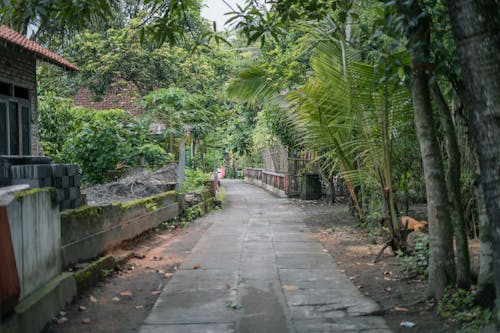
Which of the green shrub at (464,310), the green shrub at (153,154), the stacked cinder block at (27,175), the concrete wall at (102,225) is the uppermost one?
the green shrub at (153,154)

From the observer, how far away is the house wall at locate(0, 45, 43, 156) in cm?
1112

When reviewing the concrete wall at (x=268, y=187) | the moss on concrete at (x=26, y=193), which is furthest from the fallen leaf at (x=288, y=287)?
the concrete wall at (x=268, y=187)

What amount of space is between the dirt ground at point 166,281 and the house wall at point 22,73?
4.67 metres

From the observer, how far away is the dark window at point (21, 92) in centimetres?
1183

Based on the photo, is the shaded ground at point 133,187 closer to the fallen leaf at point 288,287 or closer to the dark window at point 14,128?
the dark window at point 14,128

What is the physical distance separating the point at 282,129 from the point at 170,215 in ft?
25.1

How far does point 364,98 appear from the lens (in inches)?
A: 287

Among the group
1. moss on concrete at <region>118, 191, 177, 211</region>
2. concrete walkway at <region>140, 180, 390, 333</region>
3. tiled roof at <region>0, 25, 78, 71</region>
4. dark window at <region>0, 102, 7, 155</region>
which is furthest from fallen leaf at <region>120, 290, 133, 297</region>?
dark window at <region>0, 102, 7, 155</region>

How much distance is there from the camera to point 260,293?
5.50 m

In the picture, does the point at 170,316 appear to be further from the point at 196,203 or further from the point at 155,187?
the point at 196,203

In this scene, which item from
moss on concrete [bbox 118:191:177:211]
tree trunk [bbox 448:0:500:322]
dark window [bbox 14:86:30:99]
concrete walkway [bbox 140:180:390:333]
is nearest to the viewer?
tree trunk [bbox 448:0:500:322]

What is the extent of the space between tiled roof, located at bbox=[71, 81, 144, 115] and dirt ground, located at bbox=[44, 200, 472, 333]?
10495 mm

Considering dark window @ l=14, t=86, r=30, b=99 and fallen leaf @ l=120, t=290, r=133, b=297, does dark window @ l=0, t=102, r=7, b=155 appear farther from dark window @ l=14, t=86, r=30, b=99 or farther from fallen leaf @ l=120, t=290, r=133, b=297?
fallen leaf @ l=120, t=290, r=133, b=297

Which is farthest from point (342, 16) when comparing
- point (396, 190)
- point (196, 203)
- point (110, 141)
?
point (196, 203)
